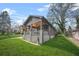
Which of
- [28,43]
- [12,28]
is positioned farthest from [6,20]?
[28,43]

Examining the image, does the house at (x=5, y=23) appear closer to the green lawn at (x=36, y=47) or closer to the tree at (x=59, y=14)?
the green lawn at (x=36, y=47)

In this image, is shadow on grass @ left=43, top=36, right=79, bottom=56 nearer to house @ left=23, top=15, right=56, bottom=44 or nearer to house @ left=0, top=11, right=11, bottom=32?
house @ left=23, top=15, right=56, bottom=44

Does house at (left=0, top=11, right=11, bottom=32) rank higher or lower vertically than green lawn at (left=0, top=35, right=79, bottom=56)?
higher

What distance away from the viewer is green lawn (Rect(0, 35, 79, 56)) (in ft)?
11.1

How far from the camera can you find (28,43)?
3434mm

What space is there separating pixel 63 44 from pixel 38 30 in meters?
0.28

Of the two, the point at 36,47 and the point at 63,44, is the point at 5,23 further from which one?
the point at 63,44

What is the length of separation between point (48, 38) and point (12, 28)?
0.36 m

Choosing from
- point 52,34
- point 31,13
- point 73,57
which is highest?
point 31,13

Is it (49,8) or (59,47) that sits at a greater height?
(49,8)

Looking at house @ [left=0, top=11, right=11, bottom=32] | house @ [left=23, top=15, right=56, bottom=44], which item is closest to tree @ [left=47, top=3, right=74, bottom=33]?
house @ [left=23, top=15, right=56, bottom=44]

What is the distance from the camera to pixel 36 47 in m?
3.42

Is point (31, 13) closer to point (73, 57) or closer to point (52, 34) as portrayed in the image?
point (52, 34)

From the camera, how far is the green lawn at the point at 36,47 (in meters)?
3.39
